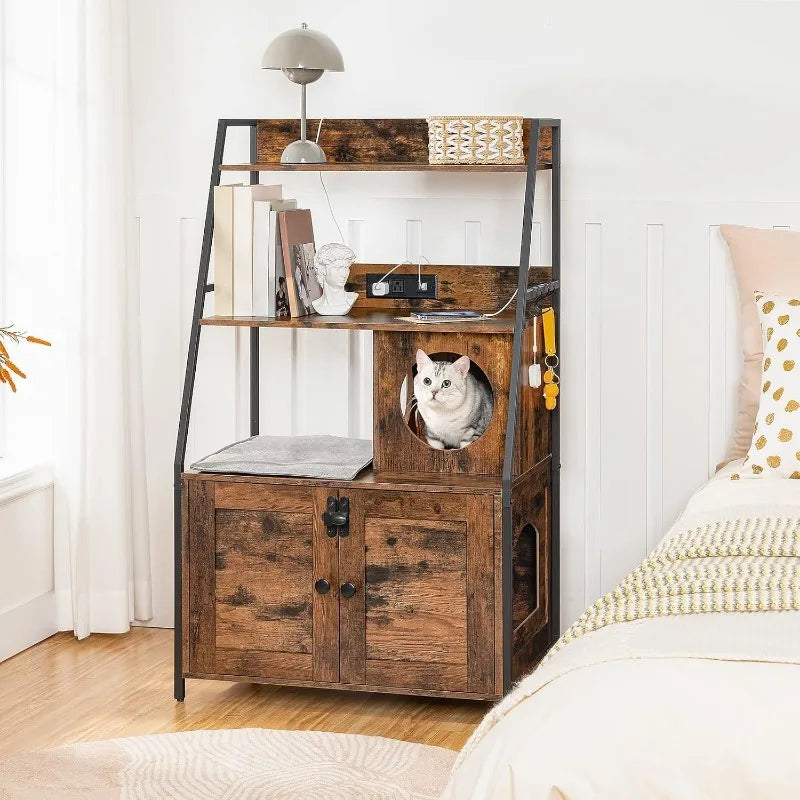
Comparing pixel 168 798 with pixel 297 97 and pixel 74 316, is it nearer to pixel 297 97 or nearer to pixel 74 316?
pixel 74 316

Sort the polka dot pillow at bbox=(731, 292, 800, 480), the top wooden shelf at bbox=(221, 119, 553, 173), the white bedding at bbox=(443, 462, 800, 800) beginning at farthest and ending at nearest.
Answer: the top wooden shelf at bbox=(221, 119, 553, 173)
the polka dot pillow at bbox=(731, 292, 800, 480)
the white bedding at bbox=(443, 462, 800, 800)

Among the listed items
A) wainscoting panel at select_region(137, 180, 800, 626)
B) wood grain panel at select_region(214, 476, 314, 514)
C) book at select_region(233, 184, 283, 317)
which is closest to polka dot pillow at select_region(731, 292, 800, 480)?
wainscoting panel at select_region(137, 180, 800, 626)

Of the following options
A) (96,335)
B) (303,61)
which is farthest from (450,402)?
(96,335)

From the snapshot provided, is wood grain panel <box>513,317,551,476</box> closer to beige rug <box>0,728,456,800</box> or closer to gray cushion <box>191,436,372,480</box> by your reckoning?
gray cushion <box>191,436,372,480</box>

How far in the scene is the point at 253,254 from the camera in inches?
118

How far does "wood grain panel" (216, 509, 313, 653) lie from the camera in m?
2.93

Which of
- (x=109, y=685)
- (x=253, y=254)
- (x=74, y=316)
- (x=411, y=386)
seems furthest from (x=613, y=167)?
(x=109, y=685)

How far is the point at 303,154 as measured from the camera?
9.89 feet

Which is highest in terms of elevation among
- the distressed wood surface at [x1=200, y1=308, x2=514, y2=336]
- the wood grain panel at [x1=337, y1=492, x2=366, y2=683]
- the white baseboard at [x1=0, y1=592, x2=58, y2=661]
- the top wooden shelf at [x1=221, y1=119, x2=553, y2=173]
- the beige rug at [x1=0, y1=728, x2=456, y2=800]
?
the top wooden shelf at [x1=221, y1=119, x2=553, y2=173]

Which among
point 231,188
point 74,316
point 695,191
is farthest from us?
point 74,316

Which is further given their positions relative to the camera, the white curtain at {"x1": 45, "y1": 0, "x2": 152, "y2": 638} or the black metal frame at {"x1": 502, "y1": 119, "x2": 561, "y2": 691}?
the white curtain at {"x1": 45, "y1": 0, "x2": 152, "y2": 638}

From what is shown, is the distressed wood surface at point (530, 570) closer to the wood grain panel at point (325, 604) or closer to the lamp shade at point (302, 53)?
the wood grain panel at point (325, 604)

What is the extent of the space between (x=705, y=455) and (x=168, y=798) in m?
1.61

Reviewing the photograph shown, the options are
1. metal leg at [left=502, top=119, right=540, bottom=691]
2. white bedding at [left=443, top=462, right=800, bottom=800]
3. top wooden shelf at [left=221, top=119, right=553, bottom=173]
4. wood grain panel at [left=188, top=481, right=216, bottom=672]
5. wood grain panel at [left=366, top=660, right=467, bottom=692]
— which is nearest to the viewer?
white bedding at [left=443, top=462, right=800, bottom=800]
